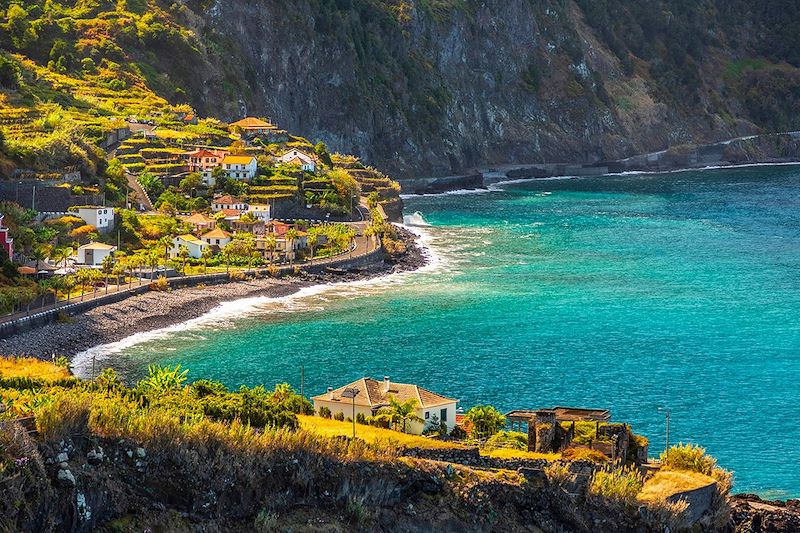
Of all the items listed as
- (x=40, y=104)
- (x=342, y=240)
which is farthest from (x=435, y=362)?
(x=40, y=104)

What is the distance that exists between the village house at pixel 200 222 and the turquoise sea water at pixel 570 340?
60.0 feet

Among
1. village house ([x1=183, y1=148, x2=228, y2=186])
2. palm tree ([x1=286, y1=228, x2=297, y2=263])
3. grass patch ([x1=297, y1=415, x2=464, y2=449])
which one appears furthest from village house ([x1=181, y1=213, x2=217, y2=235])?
grass patch ([x1=297, y1=415, x2=464, y2=449])

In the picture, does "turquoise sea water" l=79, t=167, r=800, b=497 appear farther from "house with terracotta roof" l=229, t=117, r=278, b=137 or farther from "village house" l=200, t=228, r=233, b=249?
"house with terracotta roof" l=229, t=117, r=278, b=137

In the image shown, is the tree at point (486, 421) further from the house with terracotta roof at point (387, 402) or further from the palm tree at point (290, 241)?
the palm tree at point (290, 241)

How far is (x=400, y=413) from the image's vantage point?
56.3 m

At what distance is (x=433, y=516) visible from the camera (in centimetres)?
4266

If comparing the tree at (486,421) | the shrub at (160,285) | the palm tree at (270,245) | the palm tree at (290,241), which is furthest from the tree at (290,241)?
the tree at (486,421)

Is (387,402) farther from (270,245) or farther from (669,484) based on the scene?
(270,245)

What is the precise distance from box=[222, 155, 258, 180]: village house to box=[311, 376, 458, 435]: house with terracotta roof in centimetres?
9289

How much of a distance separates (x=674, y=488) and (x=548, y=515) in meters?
5.53

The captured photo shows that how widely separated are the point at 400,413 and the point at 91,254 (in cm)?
6495

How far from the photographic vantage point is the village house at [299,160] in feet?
544

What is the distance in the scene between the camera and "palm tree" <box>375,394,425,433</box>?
2195 inches

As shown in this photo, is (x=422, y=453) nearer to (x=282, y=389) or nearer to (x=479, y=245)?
(x=282, y=389)
